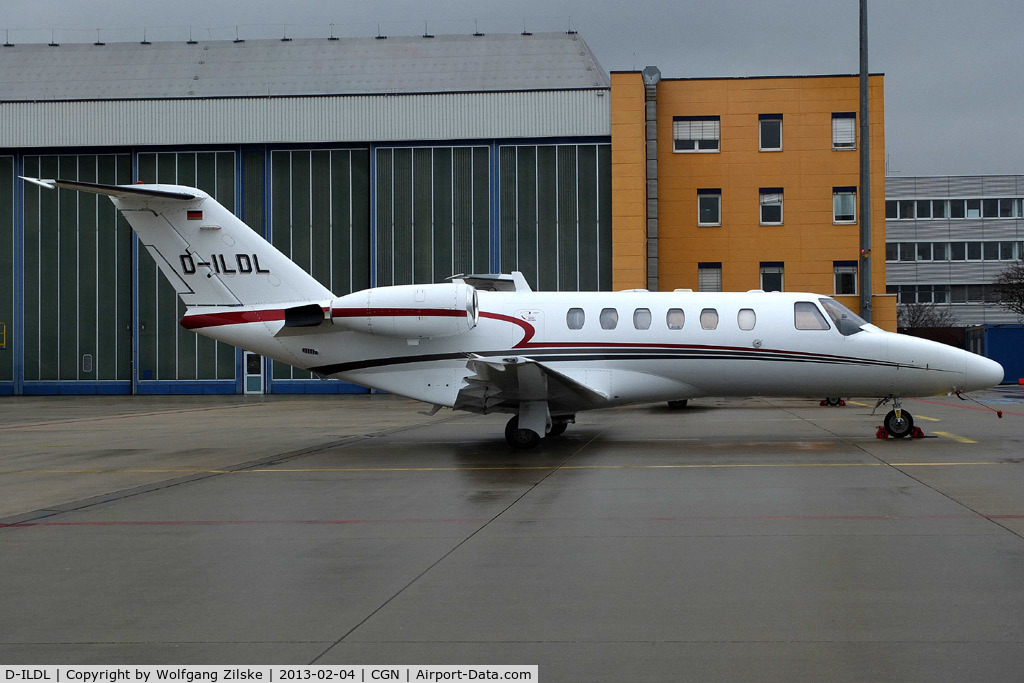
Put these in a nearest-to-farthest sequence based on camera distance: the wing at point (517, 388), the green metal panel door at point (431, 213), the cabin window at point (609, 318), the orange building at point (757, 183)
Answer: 1. the wing at point (517, 388)
2. the cabin window at point (609, 318)
3. the green metal panel door at point (431, 213)
4. the orange building at point (757, 183)

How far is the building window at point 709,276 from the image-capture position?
40156mm

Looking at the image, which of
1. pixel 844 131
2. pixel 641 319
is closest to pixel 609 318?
pixel 641 319

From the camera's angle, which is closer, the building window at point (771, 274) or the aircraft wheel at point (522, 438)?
the aircraft wheel at point (522, 438)

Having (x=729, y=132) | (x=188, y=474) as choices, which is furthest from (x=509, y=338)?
(x=729, y=132)

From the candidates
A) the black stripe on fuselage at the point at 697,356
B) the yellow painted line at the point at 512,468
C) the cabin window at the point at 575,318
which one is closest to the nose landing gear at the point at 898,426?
the black stripe on fuselage at the point at 697,356

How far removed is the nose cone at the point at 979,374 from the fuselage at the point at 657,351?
0.06 ft

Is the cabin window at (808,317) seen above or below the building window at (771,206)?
below

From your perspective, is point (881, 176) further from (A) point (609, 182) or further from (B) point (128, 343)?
(B) point (128, 343)

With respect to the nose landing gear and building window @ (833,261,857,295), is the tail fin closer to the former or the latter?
the nose landing gear

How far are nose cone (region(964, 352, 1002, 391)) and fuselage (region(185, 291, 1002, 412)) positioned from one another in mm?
17

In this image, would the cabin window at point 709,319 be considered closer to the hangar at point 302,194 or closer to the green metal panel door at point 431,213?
the hangar at point 302,194

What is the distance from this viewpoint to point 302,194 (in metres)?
40.6
